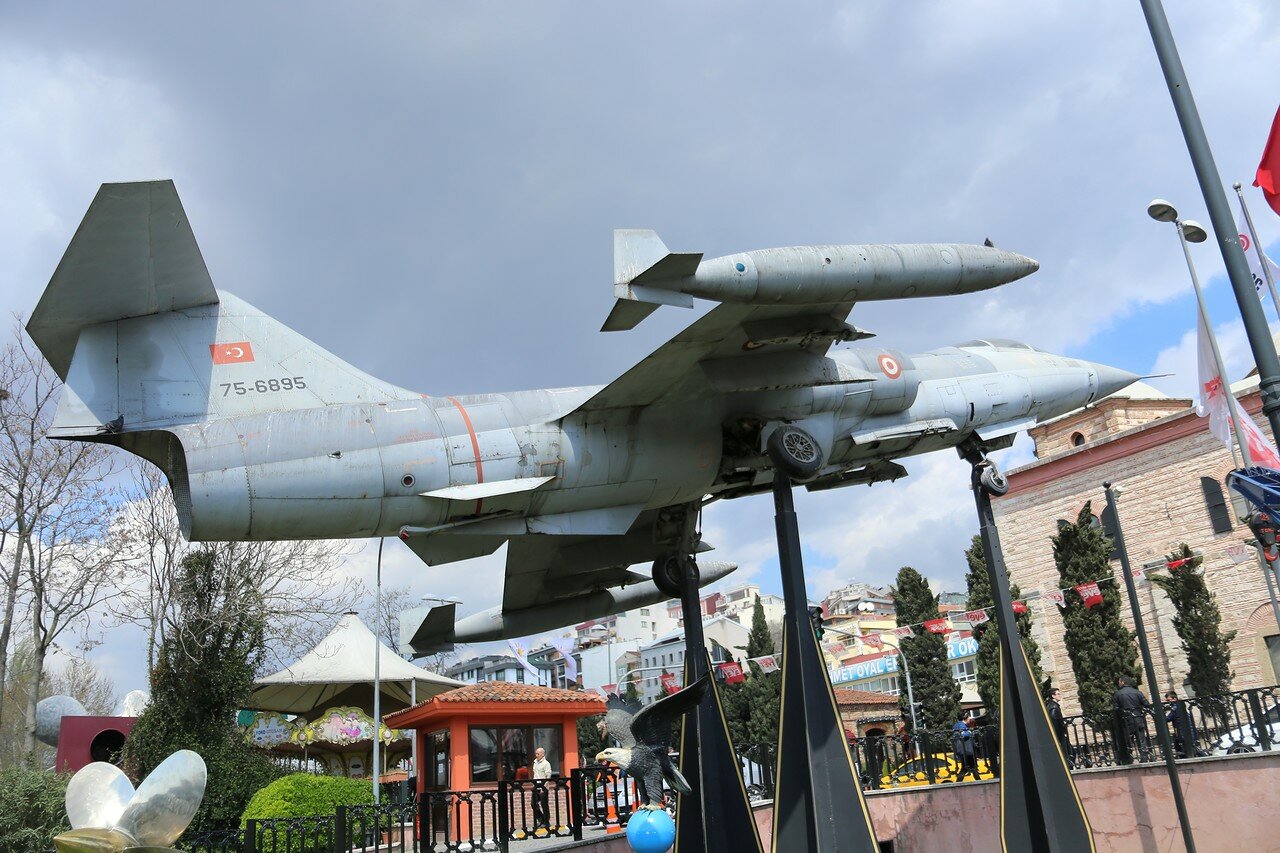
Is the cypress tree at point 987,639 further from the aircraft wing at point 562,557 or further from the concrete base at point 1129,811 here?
the aircraft wing at point 562,557

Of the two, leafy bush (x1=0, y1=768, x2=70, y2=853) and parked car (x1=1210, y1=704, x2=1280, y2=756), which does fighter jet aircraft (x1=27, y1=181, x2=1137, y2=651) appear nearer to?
parked car (x1=1210, y1=704, x2=1280, y2=756)

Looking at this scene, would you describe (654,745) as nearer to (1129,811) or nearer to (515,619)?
(515,619)

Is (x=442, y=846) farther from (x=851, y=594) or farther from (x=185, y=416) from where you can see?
(x=851, y=594)

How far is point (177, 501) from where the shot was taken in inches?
321

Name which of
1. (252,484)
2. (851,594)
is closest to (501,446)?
(252,484)

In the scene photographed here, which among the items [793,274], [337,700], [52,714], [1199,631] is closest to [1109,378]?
[793,274]

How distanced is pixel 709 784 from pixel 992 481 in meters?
5.28

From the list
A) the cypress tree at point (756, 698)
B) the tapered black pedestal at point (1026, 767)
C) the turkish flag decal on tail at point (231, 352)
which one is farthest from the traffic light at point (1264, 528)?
the cypress tree at point (756, 698)

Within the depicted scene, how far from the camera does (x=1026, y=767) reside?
10.4m

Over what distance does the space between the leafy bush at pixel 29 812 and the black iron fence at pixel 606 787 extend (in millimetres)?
3052

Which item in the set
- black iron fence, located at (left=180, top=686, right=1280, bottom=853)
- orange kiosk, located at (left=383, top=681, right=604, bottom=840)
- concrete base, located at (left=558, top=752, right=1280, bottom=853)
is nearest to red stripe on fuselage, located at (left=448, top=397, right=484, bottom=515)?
black iron fence, located at (left=180, top=686, right=1280, bottom=853)

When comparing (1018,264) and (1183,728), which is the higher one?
(1018,264)

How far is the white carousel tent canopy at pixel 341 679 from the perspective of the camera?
2714 cm

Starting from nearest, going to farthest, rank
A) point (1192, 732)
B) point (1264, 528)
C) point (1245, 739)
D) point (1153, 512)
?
point (1264, 528), point (1192, 732), point (1245, 739), point (1153, 512)
